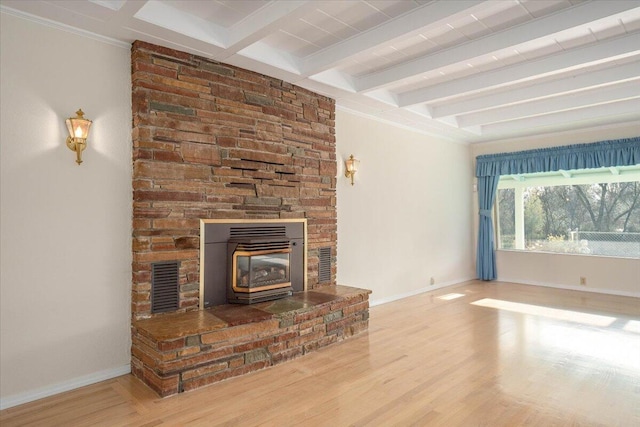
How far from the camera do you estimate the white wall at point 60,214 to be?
2715 mm

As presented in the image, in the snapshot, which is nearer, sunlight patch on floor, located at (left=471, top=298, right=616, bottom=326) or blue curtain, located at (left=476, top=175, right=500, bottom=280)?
sunlight patch on floor, located at (left=471, top=298, right=616, bottom=326)

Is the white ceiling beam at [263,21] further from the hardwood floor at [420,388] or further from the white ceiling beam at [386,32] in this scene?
the hardwood floor at [420,388]

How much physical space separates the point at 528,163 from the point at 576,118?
1323mm

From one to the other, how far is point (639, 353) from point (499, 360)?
53.5 inches

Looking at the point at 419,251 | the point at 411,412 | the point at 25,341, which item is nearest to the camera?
the point at 411,412

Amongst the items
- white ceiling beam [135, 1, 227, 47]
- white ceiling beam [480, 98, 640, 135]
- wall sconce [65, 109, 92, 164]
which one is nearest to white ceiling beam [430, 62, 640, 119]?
white ceiling beam [480, 98, 640, 135]

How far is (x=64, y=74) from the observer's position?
116 inches

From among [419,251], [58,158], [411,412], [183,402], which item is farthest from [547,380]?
[58,158]

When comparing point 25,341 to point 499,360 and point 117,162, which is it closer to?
point 117,162

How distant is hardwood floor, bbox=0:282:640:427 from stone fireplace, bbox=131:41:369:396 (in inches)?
8.8

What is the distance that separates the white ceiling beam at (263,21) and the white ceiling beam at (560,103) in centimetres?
398

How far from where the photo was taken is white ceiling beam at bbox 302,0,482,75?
2.84 meters

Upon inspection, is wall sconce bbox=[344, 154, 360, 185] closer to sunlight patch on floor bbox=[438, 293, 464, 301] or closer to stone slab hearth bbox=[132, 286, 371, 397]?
stone slab hearth bbox=[132, 286, 371, 397]

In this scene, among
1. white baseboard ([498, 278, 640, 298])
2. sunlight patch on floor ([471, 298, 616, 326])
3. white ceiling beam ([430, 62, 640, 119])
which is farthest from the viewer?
white baseboard ([498, 278, 640, 298])
